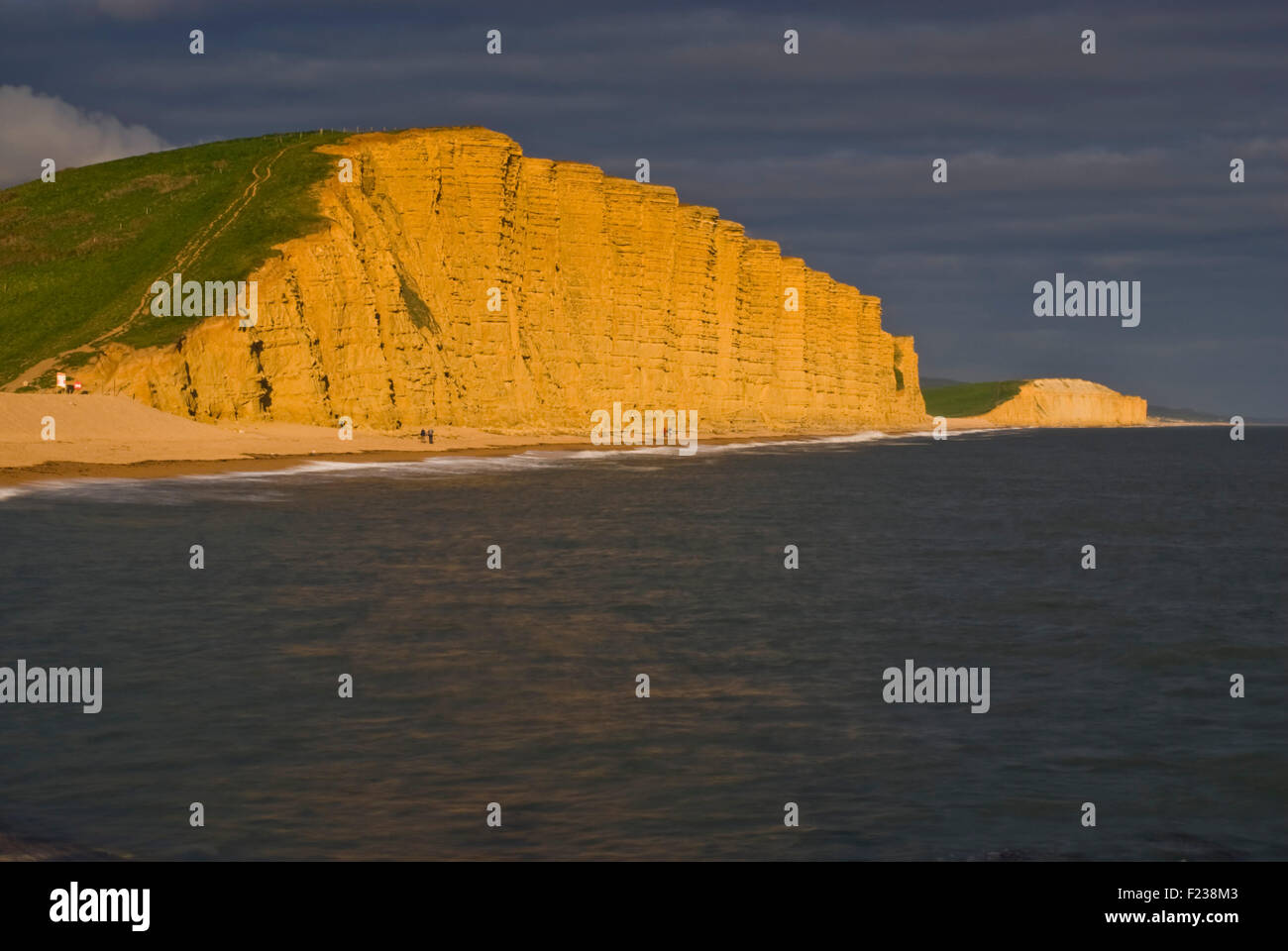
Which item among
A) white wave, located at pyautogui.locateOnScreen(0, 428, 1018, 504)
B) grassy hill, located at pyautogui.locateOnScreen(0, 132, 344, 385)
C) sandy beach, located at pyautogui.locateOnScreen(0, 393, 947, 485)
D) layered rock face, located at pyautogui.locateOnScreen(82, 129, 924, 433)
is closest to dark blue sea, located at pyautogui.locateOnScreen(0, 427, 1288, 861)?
white wave, located at pyautogui.locateOnScreen(0, 428, 1018, 504)

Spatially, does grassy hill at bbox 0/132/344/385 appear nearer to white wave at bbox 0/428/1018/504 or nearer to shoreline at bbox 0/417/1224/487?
shoreline at bbox 0/417/1224/487

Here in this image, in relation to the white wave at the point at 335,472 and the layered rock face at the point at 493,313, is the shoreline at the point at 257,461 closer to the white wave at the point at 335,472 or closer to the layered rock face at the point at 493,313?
the white wave at the point at 335,472

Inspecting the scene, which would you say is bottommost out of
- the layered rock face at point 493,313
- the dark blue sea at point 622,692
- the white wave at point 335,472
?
the dark blue sea at point 622,692

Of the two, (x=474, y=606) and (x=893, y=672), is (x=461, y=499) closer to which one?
(x=474, y=606)

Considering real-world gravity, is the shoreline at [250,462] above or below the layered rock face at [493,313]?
below

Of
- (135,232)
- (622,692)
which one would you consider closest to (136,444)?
(622,692)

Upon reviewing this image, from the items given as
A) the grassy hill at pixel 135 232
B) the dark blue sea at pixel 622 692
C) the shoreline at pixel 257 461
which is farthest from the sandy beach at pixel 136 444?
the dark blue sea at pixel 622 692
